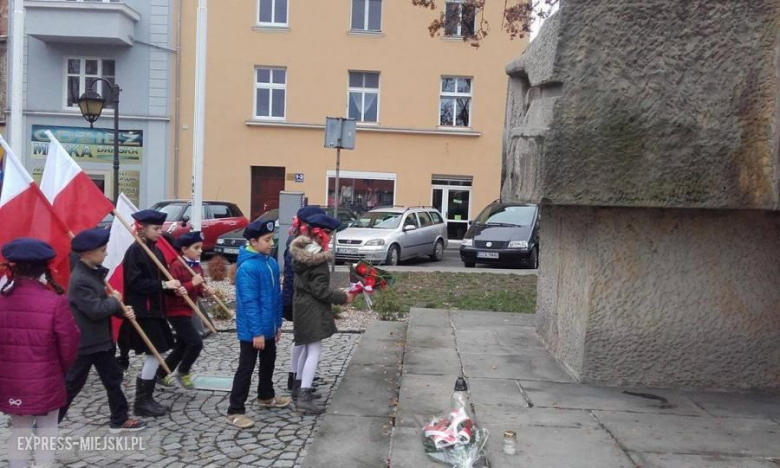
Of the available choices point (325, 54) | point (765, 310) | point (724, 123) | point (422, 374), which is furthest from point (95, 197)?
point (325, 54)

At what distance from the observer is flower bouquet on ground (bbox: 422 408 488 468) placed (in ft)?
Answer: 12.5

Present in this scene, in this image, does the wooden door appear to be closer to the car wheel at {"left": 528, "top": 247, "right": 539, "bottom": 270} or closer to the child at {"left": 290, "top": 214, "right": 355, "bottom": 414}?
the car wheel at {"left": 528, "top": 247, "right": 539, "bottom": 270}

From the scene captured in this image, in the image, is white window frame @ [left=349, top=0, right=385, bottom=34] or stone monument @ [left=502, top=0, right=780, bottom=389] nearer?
stone monument @ [left=502, top=0, right=780, bottom=389]

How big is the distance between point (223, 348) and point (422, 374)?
2.82 metres

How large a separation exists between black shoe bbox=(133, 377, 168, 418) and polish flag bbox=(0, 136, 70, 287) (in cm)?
106

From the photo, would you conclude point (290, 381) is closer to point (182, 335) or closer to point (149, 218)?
point (182, 335)

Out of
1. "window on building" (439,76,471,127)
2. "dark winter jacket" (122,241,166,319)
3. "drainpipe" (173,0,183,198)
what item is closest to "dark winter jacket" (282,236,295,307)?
"dark winter jacket" (122,241,166,319)

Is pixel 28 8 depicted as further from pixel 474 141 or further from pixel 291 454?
pixel 291 454

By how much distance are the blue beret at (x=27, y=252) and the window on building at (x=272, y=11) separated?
2102 cm

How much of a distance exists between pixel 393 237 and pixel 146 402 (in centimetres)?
1123

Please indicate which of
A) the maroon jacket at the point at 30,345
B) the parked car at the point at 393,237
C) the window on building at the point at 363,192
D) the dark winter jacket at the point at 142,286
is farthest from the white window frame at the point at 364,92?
the maroon jacket at the point at 30,345

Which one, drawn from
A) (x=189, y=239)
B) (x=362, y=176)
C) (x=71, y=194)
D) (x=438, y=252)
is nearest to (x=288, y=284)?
(x=189, y=239)

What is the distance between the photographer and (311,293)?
5.19 meters

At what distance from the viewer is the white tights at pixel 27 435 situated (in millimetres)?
3941
